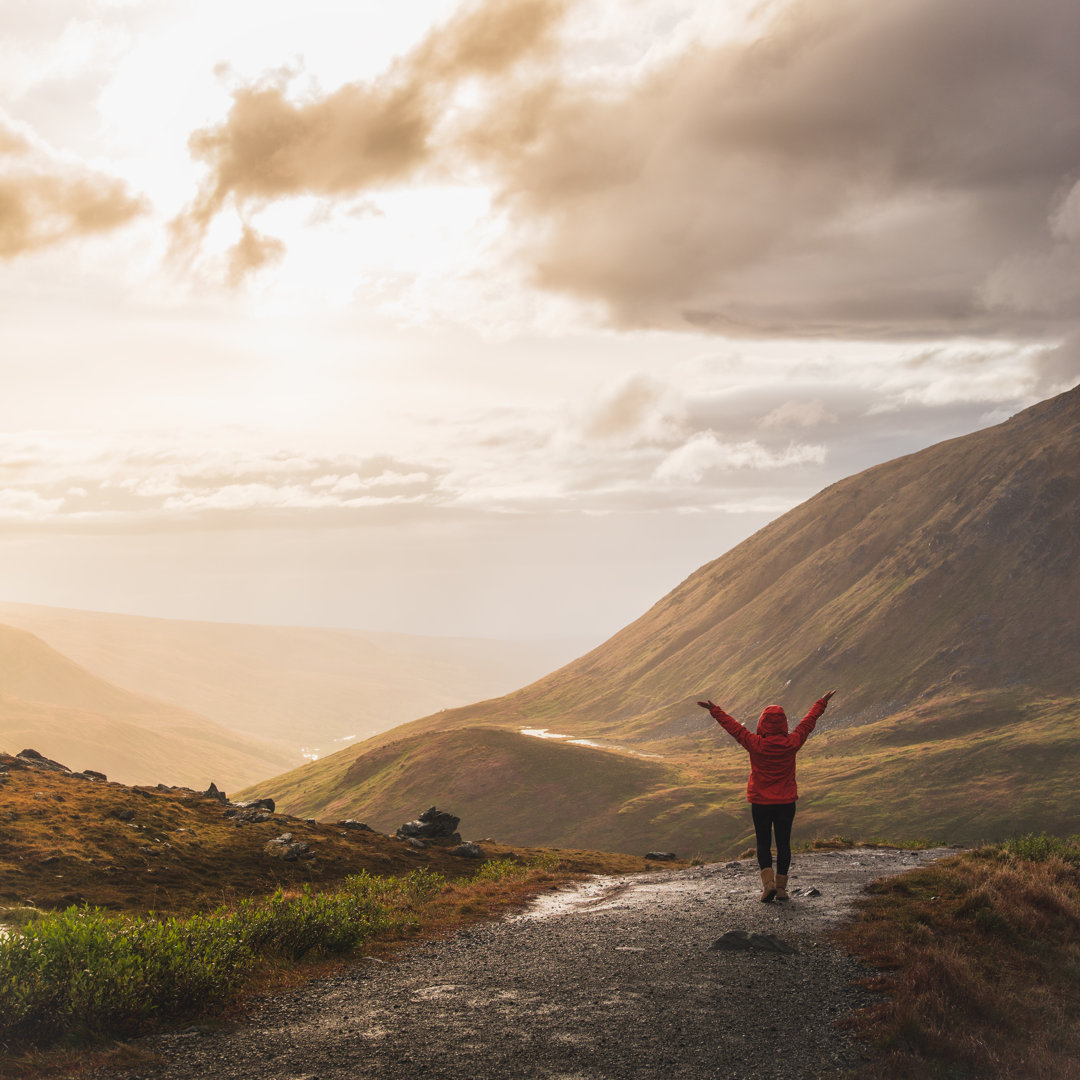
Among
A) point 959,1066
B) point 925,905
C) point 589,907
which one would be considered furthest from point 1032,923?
point 589,907

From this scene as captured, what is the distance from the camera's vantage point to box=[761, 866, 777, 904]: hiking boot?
67.6 feet

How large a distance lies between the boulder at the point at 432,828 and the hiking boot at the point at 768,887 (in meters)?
23.7

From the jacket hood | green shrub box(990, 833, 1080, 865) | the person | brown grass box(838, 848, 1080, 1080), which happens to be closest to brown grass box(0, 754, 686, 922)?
the person

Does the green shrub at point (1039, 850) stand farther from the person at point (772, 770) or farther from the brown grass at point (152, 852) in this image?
the brown grass at point (152, 852)

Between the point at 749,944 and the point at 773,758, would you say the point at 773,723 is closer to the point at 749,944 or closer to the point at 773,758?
the point at 773,758

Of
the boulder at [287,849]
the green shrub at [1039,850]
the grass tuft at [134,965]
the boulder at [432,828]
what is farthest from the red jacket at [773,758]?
the boulder at [432,828]

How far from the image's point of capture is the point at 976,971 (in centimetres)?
1472

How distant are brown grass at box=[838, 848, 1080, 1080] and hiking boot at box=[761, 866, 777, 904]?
2.18 m

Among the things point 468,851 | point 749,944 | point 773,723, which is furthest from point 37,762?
point 749,944

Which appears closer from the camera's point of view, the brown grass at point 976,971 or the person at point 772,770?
the brown grass at point 976,971

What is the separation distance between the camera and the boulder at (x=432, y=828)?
4206cm

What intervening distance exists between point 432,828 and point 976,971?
104ft

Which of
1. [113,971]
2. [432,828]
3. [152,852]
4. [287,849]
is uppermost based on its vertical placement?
[113,971]

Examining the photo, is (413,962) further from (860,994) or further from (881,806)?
(881,806)
